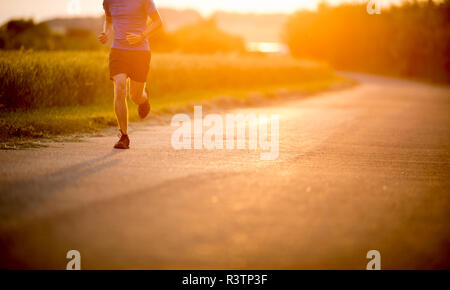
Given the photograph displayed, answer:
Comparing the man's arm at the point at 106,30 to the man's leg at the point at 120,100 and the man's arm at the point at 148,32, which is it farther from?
the man's leg at the point at 120,100

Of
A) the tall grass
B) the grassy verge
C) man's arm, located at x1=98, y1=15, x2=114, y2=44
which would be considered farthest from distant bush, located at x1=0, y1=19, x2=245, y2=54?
man's arm, located at x1=98, y1=15, x2=114, y2=44

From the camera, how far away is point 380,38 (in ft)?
170

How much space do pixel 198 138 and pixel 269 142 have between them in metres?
1.16

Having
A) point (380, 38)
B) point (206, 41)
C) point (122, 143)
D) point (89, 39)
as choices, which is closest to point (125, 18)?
point (122, 143)

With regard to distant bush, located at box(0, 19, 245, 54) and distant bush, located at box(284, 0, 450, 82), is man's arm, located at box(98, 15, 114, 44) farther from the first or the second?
distant bush, located at box(284, 0, 450, 82)

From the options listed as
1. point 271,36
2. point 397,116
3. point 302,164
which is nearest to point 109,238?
point 302,164

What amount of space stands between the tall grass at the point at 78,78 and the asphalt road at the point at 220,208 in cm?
385

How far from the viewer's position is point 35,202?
4.38 metres

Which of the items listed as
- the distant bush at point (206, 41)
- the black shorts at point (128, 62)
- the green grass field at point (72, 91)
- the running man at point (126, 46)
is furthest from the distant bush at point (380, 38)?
the black shorts at point (128, 62)

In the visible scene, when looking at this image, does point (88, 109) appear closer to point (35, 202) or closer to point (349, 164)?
point (349, 164)

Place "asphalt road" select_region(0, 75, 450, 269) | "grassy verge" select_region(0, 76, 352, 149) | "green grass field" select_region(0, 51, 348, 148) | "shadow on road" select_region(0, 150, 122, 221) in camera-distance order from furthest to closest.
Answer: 1. "green grass field" select_region(0, 51, 348, 148)
2. "grassy verge" select_region(0, 76, 352, 149)
3. "shadow on road" select_region(0, 150, 122, 221)
4. "asphalt road" select_region(0, 75, 450, 269)

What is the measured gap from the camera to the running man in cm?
743

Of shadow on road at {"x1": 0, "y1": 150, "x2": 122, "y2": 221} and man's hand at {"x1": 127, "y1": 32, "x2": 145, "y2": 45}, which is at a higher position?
man's hand at {"x1": 127, "y1": 32, "x2": 145, "y2": 45}

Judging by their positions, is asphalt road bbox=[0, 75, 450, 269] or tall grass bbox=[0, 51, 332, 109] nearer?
asphalt road bbox=[0, 75, 450, 269]
